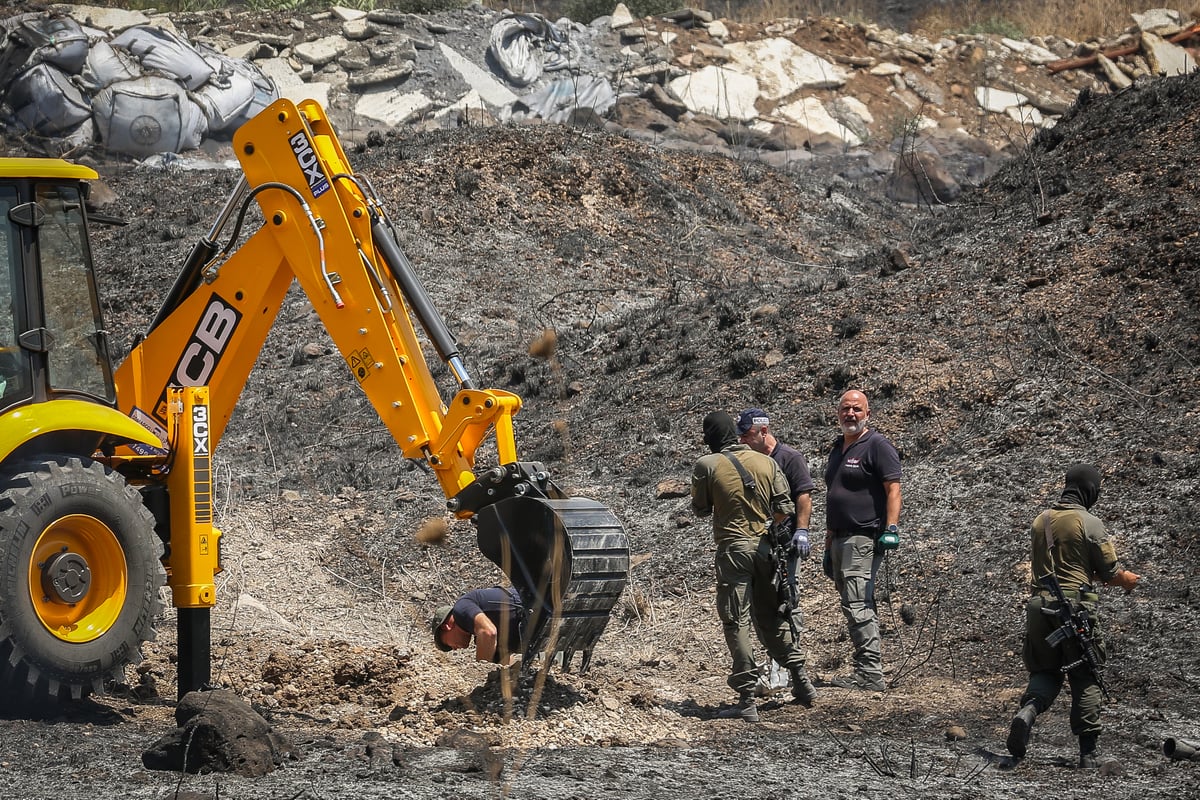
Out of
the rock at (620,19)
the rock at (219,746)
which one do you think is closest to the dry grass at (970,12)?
the rock at (620,19)

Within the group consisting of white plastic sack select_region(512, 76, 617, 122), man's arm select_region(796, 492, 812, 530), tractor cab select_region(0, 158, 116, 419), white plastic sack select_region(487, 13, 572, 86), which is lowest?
man's arm select_region(796, 492, 812, 530)

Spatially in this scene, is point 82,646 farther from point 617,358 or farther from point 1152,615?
point 617,358

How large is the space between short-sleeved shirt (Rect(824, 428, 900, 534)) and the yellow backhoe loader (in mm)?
1902

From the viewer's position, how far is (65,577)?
6.48 m

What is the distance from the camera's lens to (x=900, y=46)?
30.0 metres

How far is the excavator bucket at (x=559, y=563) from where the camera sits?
6.79 metres

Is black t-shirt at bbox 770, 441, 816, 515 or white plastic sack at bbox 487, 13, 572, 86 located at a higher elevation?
white plastic sack at bbox 487, 13, 572, 86

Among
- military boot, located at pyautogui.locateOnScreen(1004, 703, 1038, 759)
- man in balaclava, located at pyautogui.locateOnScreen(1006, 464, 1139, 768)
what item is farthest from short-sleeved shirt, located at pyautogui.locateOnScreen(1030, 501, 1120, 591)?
military boot, located at pyautogui.locateOnScreen(1004, 703, 1038, 759)

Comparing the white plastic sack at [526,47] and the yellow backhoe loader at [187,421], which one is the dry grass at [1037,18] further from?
the yellow backhoe loader at [187,421]

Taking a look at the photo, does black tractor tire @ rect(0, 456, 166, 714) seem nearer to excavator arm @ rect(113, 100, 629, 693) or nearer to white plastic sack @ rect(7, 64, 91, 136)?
excavator arm @ rect(113, 100, 629, 693)

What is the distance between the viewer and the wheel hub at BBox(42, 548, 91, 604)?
643cm

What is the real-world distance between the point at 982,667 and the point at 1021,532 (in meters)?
1.71

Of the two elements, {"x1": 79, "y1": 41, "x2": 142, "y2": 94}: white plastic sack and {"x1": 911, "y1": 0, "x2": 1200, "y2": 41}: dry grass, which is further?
{"x1": 911, "y1": 0, "x2": 1200, "y2": 41}: dry grass

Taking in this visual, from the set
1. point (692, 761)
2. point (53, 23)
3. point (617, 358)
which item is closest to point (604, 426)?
point (617, 358)
